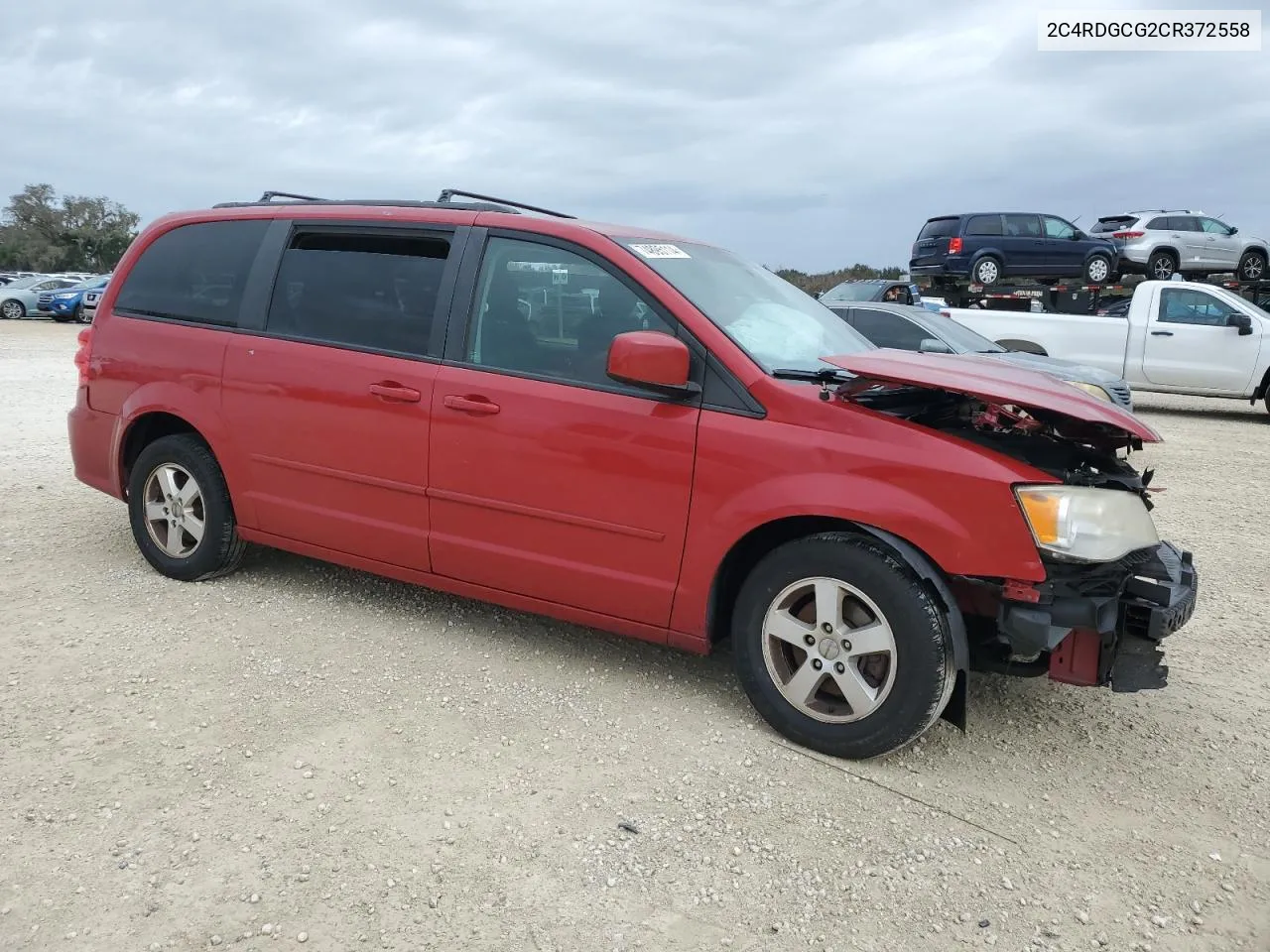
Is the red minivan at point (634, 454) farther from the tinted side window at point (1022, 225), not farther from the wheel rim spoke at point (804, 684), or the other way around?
the tinted side window at point (1022, 225)

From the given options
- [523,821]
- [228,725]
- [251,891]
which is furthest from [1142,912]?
[228,725]

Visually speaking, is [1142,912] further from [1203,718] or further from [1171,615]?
[1203,718]

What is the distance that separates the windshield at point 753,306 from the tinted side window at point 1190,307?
1108cm

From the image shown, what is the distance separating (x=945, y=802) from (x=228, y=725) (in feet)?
7.82

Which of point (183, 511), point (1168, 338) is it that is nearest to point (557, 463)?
point (183, 511)

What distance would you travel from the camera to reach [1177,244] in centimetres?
1872

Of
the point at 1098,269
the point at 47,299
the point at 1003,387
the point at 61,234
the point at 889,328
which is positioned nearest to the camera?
the point at 1003,387

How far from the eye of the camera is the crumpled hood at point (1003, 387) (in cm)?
289

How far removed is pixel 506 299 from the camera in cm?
378

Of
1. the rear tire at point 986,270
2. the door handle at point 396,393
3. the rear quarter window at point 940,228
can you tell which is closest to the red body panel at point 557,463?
the door handle at point 396,393

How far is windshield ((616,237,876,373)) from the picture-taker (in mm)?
3527

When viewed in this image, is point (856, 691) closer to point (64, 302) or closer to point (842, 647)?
point (842, 647)

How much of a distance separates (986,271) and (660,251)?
51.2ft

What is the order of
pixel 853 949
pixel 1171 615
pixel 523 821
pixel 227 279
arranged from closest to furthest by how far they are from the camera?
pixel 853 949
pixel 523 821
pixel 1171 615
pixel 227 279
